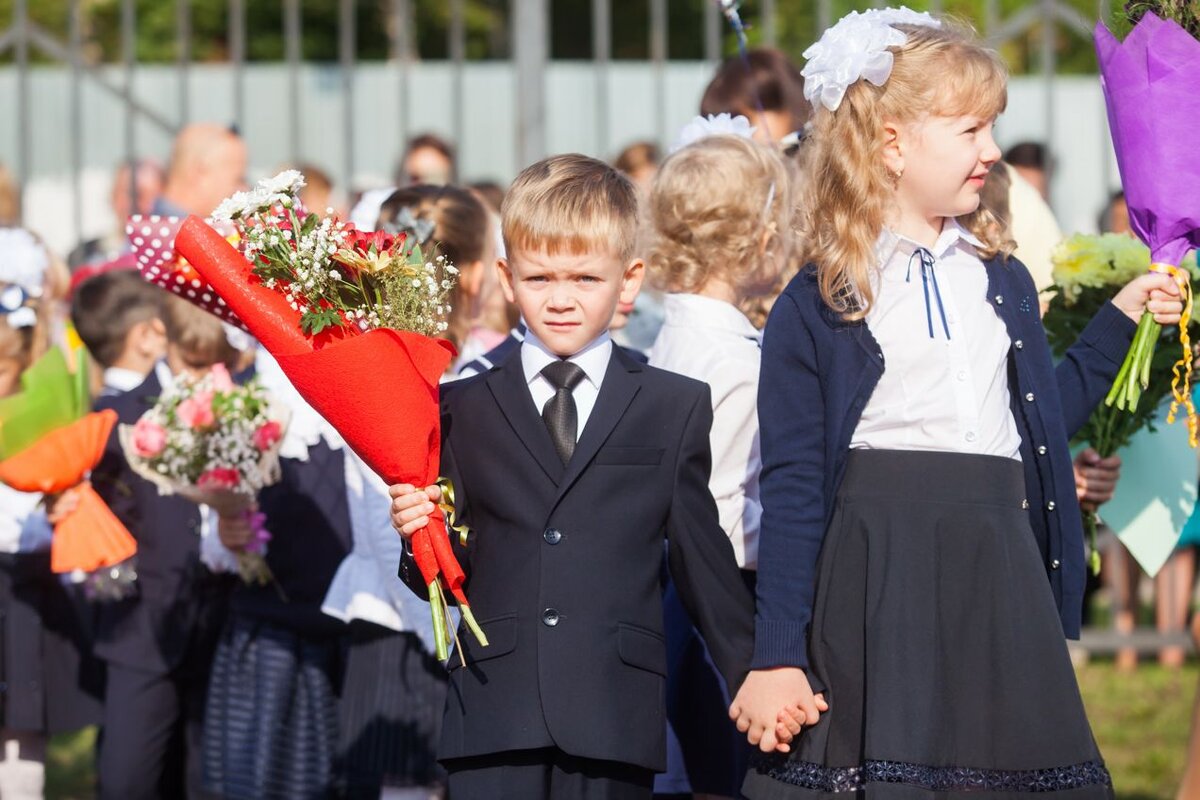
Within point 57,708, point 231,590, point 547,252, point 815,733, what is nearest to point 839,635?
point 815,733

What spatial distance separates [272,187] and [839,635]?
1.40 metres

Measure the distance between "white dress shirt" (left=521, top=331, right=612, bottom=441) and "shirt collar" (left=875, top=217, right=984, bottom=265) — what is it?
0.60 m

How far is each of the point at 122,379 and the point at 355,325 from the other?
8.14 ft

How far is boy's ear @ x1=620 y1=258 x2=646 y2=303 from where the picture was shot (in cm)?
346

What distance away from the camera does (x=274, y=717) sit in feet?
15.4

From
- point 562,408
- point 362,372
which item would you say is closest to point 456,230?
point 562,408

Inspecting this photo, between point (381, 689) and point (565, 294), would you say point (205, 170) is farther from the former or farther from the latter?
point (565, 294)

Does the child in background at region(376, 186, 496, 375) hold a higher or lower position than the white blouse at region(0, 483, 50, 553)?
higher

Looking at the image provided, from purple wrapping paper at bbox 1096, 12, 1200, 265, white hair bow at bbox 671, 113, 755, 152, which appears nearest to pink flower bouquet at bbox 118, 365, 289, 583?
white hair bow at bbox 671, 113, 755, 152

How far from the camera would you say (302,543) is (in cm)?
479

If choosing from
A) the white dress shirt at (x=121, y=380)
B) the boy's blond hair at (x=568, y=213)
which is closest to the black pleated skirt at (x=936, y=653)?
the boy's blond hair at (x=568, y=213)

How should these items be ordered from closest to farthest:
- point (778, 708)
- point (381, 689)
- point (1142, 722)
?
point (778, 708) → point (381, 689) → point (1142, 722)

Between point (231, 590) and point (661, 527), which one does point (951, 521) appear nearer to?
point (661, 527)

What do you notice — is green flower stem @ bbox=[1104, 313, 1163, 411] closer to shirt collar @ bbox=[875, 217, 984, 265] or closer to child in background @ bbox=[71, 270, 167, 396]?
→ shirt collar @ bbox=[875, 217, 984, 265]
